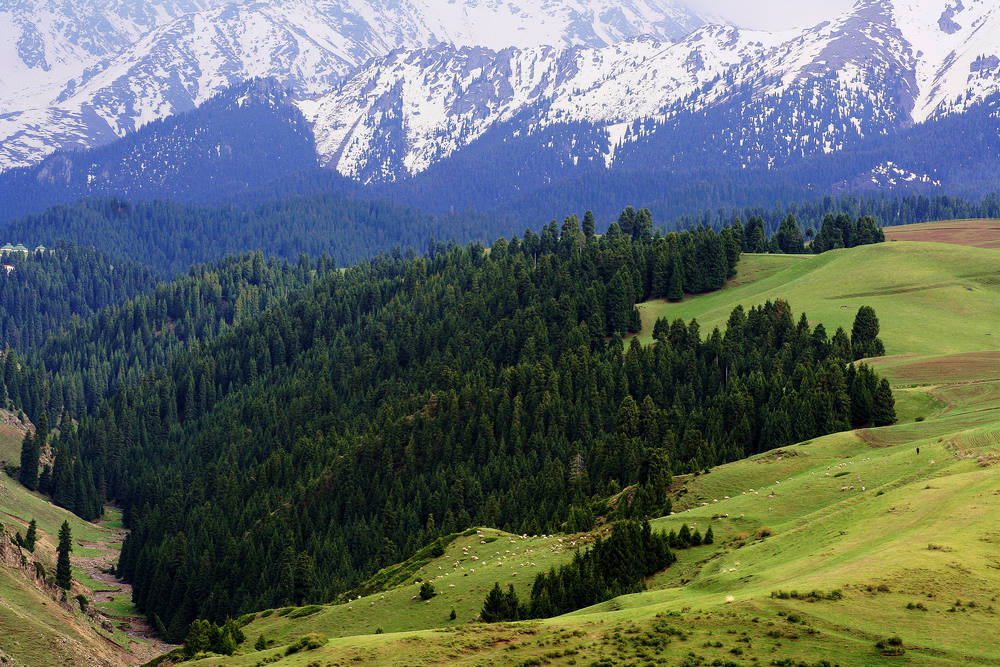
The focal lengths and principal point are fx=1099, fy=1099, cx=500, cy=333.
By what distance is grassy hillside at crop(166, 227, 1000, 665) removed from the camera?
53.1 m

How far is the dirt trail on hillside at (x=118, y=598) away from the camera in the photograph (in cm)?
13662

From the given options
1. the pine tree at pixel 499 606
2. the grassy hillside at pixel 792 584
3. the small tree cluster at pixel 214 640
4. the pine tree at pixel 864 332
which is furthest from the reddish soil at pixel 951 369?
the small tree cluster at pixel 214 640

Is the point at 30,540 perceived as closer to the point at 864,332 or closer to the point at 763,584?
the point at 763,584

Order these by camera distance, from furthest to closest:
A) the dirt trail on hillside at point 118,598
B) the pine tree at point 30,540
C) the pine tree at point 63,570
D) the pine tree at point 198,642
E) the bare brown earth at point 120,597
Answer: the pine tree at point 30,540 → the pine tree at point 63,570 → the dirt trail on hillside at point 118,598 → the bare brown earth at point 120,597 → the pine tree at point 198,642

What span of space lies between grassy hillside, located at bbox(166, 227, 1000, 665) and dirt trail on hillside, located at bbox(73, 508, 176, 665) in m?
35.4

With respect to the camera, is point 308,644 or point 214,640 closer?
point 308,644

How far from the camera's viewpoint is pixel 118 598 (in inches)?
6722

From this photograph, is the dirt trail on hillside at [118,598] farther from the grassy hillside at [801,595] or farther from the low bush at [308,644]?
the low bush at [308,644]

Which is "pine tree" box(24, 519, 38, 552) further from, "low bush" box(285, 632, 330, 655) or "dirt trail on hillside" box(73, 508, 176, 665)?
"low bush" box(285, 632, 330, 655)

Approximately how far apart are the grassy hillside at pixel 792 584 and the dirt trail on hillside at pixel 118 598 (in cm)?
3536

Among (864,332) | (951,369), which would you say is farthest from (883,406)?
(864,332)

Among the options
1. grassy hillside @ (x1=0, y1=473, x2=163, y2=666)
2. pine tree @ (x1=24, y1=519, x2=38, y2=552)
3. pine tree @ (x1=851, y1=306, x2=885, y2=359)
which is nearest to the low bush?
grassy hillside @ (x1=0, y1=473, x2=163, y2=666)

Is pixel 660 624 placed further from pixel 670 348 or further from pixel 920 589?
pixel 670 348

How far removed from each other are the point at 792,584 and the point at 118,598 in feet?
449
